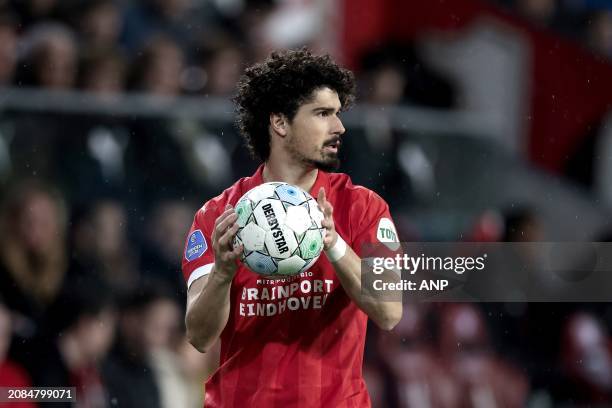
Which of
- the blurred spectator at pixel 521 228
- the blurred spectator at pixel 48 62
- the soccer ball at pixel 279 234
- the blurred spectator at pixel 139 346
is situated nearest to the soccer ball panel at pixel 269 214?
the soccer ball at pixel 279 234

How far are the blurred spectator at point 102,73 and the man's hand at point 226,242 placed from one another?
354 cm

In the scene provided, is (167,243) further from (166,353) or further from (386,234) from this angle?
(386,234)

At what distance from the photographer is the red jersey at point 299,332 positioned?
12.2 ft

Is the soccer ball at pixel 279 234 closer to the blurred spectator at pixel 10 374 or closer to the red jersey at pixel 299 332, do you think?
the red jersey at pixel 299 332

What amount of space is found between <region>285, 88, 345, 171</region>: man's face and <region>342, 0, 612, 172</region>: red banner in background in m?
5.78

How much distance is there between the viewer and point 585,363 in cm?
755

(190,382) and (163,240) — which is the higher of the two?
(163,240)

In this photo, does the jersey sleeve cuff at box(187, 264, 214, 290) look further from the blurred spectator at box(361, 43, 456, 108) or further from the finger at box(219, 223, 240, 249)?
the blurred spectator at box(361, 43, 456, 108)

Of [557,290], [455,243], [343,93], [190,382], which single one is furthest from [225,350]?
[557,290]

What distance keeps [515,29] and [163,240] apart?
4509mm

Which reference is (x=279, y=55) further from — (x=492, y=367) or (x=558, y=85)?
(x=558, y=85)

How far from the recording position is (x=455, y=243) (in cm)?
755

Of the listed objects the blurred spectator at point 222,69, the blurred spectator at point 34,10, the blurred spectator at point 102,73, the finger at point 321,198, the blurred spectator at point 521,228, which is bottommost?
the finger at point 321,198

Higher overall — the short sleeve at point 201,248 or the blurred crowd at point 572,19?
the blurred crowd at point 572,19
